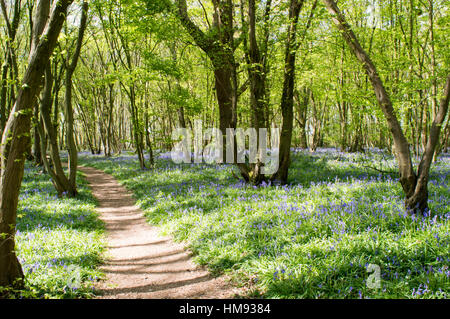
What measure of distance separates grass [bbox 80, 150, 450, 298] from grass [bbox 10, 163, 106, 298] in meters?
1.76

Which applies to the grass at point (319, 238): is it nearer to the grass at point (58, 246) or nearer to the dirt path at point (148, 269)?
the dirt path at point (148, 269)

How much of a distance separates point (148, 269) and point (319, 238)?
3084 millimetres

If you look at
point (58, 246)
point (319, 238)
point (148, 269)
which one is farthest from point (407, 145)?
point (58, 246)

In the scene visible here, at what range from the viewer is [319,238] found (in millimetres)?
4734

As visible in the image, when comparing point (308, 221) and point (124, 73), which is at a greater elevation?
point (124, 73)

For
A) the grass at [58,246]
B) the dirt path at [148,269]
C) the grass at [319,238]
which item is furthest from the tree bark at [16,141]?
the grass at [319,238]

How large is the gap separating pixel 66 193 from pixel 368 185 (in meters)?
9.92

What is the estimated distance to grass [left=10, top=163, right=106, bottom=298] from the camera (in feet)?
13.1

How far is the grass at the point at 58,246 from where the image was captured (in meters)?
3.99

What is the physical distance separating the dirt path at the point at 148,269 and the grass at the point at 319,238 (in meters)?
0.30

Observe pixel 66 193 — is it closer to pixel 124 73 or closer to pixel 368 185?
pixel 124 73

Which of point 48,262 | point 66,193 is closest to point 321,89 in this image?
point 66,193

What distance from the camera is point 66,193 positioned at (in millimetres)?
10148
